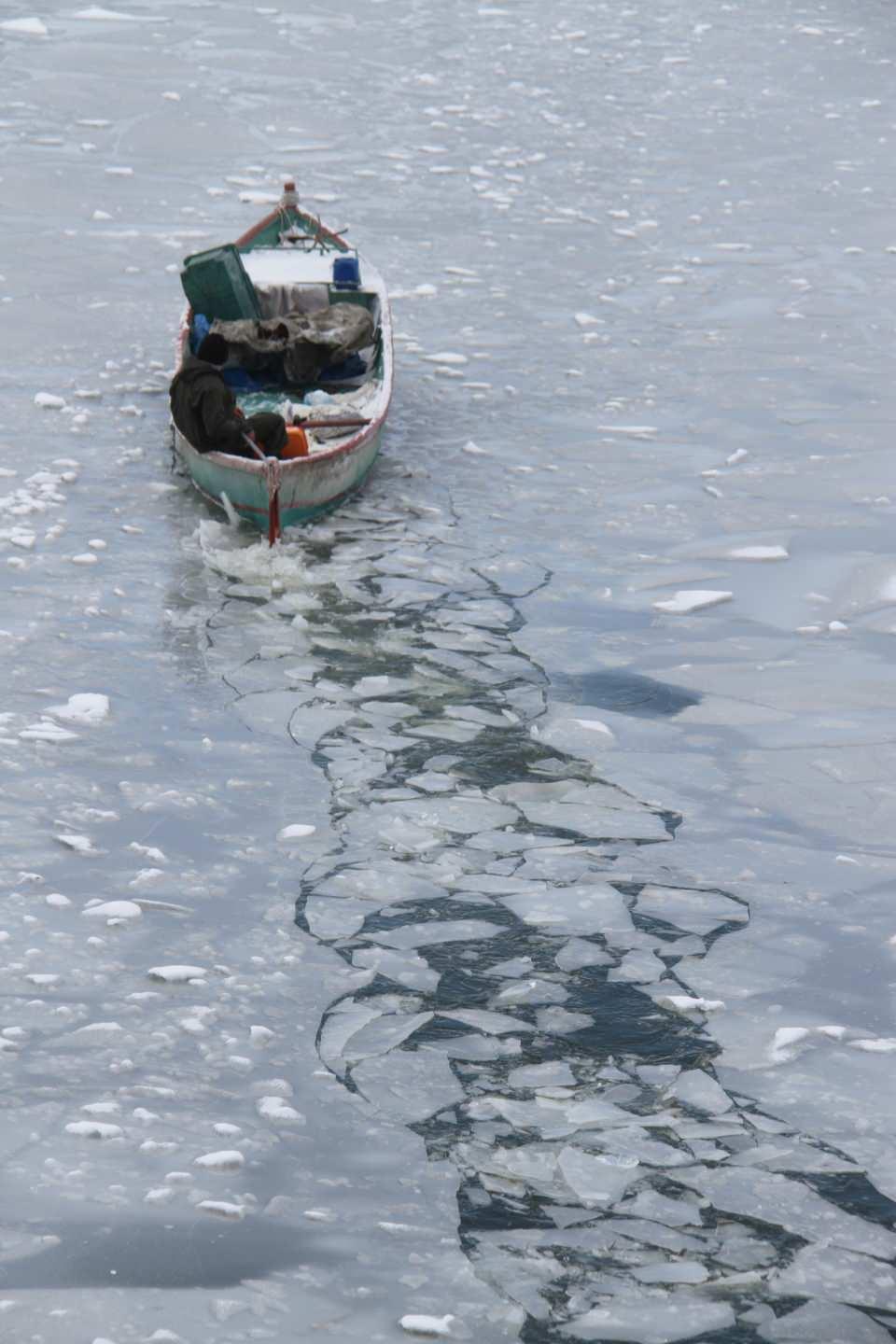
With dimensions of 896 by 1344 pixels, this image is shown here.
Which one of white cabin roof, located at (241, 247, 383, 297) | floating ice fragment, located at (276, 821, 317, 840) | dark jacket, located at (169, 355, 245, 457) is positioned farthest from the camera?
white cabin roof, located at (241, 247, 383, 297)

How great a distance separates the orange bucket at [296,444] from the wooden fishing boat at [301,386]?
0.04 m

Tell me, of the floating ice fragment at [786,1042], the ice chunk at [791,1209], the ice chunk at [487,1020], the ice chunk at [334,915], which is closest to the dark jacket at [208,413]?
the ice chunk at [334,915]

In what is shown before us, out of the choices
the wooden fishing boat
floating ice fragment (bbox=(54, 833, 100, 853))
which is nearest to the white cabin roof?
the wooden fishing boat

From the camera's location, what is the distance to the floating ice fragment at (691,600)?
29.9ft

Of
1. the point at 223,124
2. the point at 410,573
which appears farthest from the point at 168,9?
the point at 410,573

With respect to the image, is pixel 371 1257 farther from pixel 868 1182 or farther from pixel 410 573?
pixel 410 573

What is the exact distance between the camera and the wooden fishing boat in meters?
9.83

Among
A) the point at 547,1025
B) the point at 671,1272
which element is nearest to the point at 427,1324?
the point at 671,1272

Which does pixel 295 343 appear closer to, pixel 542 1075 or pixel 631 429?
pixel 631 429

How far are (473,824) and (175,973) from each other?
5.20 ft

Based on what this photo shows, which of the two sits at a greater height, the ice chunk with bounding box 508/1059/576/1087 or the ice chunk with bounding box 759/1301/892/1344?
the ice chunk with bounding box 759/1301/892/1344

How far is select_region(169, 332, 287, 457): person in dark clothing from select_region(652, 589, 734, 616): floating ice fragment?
8.74 feet

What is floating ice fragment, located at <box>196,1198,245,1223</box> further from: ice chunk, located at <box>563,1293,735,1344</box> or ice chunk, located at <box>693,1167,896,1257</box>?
ice chunk, located at <box>693,1167,896,1257</box>

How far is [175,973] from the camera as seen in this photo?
588 cm
